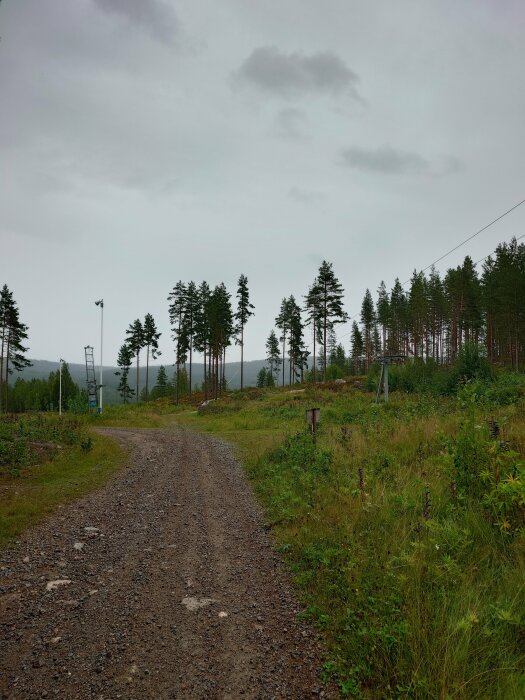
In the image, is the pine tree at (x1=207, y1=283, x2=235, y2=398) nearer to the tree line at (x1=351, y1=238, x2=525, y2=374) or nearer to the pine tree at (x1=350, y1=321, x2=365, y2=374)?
the tree line at (x1=351, y1=238, x2=525, y2=374)

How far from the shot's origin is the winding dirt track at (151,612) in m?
3.27

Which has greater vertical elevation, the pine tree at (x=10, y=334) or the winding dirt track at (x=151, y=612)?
the pine tree at (x=10, y=334)

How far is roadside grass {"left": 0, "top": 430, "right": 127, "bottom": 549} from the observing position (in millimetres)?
7148

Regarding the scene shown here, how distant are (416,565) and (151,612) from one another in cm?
325

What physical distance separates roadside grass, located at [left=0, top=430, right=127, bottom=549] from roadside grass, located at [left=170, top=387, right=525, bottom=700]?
189 inches

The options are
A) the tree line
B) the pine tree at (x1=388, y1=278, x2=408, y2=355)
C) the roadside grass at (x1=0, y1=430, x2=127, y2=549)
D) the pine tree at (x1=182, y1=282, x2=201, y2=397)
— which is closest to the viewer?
the roadside grass at (x1=0, y1=430, x2=127, y2=549)

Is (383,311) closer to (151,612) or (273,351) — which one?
(273,351)

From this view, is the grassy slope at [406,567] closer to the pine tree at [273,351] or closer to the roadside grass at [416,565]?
the roadside grass at [416,565]

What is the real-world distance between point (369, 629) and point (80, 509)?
685cm

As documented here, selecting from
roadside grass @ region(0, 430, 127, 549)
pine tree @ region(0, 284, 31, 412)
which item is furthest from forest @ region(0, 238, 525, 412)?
roadside grass @ region(0, 430, 127, 549)

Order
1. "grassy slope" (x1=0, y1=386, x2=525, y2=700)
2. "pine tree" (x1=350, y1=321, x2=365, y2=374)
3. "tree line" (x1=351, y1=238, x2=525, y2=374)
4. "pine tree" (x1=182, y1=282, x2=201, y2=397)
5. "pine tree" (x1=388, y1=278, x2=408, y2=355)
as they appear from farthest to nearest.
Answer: "pine tree" (x1=350, y1=321, x2=365, y2=374) < "pine tree" (x1=388, y1=278, x2=408, y2=355) < "pine tree" (x1=182, y1=282, x2=201, y2=397) < "tree line" (x1=351, y1=238, x2=525, y2=374) < "grassy slope" (x1=0, y1=386, x2=525, y2=700)

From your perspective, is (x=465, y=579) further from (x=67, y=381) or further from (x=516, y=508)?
(x=67, y=381)

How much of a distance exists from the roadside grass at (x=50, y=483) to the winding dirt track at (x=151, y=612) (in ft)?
1.59

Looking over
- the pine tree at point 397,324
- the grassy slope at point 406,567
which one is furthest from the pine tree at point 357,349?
the grassy slope at point 406,567
